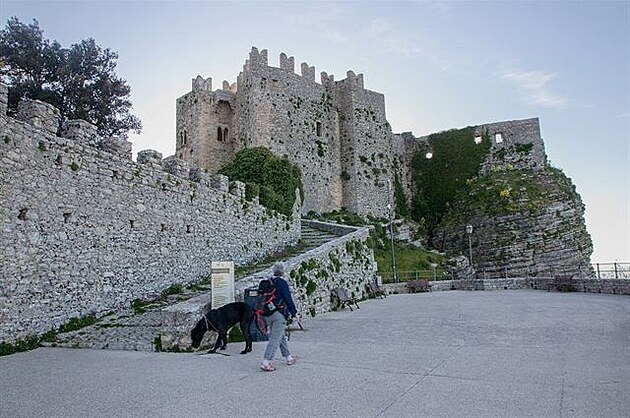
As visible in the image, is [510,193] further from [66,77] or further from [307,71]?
[66,77]

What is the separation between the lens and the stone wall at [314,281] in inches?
320

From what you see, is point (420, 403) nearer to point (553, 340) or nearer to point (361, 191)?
point (553, 340)

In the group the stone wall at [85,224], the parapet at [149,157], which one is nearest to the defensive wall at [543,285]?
the stone wall at [85,224]

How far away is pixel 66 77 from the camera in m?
16.3

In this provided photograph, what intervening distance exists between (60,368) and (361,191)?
31.1 meters

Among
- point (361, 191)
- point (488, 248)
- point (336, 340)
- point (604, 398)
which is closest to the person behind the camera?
point (604, 398)

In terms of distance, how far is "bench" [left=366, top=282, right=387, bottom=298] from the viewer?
1881 centimetres

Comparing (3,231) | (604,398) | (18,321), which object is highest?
(3,231)

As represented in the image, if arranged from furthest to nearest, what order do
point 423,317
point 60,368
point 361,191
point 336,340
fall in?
point 361,191
point 423,317
point 336,340
point 60,368

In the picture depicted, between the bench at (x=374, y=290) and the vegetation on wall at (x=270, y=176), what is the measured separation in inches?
202

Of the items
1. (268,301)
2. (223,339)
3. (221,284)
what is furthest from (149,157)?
(268,301)

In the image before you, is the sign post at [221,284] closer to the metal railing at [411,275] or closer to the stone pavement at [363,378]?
the stone pavement at [363,378]

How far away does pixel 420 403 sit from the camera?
186 inches

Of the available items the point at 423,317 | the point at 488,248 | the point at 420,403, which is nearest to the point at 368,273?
the point at 423,317
